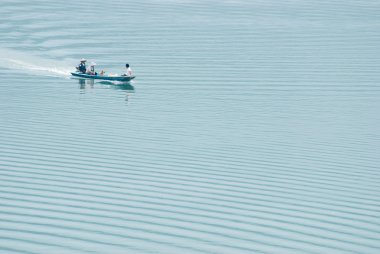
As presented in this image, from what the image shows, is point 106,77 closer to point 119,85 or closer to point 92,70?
point 119,85

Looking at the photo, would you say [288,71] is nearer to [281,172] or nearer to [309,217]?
[281,172]

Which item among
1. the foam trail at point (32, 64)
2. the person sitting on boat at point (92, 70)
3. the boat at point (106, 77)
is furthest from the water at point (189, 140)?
the person sitting on boat at point (92, 70)

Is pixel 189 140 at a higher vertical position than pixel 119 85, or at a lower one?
lower

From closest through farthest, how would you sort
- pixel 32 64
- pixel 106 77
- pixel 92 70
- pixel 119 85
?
pixel 119 85 → pixel 106 77 → pixel 92 70 → pixel 32 64

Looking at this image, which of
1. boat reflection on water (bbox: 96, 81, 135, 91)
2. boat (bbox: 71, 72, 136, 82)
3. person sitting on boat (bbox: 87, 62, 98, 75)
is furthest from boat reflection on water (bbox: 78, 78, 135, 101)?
person sitting on boat (bbox: 87, 62, 98, 75)

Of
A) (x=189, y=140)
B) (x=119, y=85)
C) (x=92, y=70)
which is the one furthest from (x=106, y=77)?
(x=189, y=140)

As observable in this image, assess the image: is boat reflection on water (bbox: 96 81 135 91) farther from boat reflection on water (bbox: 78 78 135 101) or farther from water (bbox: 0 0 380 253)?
water (bbox: 0 0 380 253)

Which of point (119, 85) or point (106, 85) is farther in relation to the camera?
point (106, 85)
